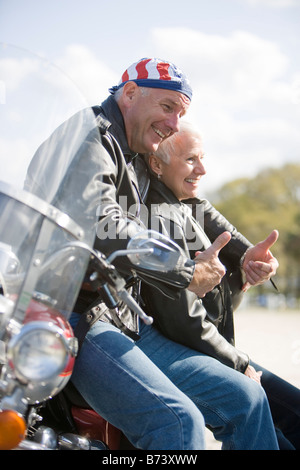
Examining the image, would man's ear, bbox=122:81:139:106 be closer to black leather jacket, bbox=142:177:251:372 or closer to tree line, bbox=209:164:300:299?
black leather jacket, bbox=142:177:251:372

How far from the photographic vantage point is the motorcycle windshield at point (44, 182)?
188 cm

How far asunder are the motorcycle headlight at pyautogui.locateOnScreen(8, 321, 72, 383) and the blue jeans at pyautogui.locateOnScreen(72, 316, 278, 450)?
455mm

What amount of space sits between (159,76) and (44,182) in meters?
1.05

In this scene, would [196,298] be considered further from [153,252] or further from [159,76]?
[159,76]

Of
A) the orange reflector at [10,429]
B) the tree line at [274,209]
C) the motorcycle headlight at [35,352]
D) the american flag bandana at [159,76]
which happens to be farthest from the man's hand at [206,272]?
the tree line at [274,209]

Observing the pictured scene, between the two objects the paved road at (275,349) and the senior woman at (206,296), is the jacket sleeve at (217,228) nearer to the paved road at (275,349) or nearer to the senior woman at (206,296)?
the senior woman at (206,296)

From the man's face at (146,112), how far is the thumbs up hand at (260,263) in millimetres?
774

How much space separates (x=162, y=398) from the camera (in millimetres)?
2082

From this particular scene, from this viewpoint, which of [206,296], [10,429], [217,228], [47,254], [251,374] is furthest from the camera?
[217,228]

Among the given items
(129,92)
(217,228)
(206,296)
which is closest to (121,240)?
(206,296)

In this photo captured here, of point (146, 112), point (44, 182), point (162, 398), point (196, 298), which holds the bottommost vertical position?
point (162, 398)

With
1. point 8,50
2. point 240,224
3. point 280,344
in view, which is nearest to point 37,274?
point 8,50

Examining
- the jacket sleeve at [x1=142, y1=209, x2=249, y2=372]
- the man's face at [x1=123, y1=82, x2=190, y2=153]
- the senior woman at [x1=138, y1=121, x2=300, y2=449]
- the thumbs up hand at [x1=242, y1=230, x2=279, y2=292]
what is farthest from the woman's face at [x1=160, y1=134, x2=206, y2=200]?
the jacket sleeve at [x1=142, y1=209, x2=249, y2=372]
